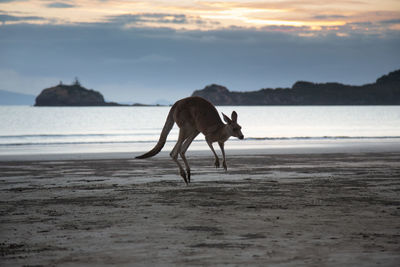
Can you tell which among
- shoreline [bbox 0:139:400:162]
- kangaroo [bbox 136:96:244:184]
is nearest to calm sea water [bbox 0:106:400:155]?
shoreline [bbox 0:139:400:162]

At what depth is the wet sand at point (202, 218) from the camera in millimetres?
6285

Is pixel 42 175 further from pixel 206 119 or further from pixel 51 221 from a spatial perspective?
pixel 51 221

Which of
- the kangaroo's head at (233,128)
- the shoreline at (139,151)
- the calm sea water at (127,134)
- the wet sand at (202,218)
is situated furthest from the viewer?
the calm sea water at (127,134)

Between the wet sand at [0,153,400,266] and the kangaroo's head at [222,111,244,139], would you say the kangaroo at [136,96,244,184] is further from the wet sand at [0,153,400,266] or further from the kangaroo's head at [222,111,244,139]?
the wet sand at [0,153,400,266]

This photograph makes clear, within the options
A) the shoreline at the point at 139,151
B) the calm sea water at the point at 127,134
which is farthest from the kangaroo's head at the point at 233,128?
the calm sea water at the point at 127,134

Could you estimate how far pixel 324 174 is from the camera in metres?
15.0

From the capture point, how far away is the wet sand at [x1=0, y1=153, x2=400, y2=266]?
247 inches

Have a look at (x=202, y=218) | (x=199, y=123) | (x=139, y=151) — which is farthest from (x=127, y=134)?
(x=202, y=218)

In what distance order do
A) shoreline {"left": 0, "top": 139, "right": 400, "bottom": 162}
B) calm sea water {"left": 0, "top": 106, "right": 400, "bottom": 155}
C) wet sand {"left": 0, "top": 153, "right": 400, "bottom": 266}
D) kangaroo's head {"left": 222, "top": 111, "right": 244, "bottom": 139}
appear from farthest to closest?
1. calm sea water {"left": 0, "top": 106, "right": 400, "bottom": 155}
2. shoreline {"left": 0, "top": 139, "right": 400, "bottom": 162}
3. kangaroo's head {"left": 222, "top": 111, "right": 244, "bottom": 139}
4. wet sand {"left": 0, "top": 153, "right": 400, "bottom": 266}

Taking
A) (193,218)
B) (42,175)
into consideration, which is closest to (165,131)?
(42,175)

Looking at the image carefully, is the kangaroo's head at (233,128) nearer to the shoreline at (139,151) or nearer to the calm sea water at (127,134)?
the shoreline at (139,151)

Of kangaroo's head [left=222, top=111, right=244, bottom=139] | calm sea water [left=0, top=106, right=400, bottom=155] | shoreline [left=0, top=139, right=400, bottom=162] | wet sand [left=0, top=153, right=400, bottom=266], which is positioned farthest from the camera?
calm sea water [left=0, top=106, right=400, bottom=155]

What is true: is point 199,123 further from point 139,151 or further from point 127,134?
point 127,134

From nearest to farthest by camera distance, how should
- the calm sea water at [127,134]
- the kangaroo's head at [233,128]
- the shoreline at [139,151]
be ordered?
the kangaroo's head at [233,128], the shoreline at [139,151], the calm sea water at [127,134]
